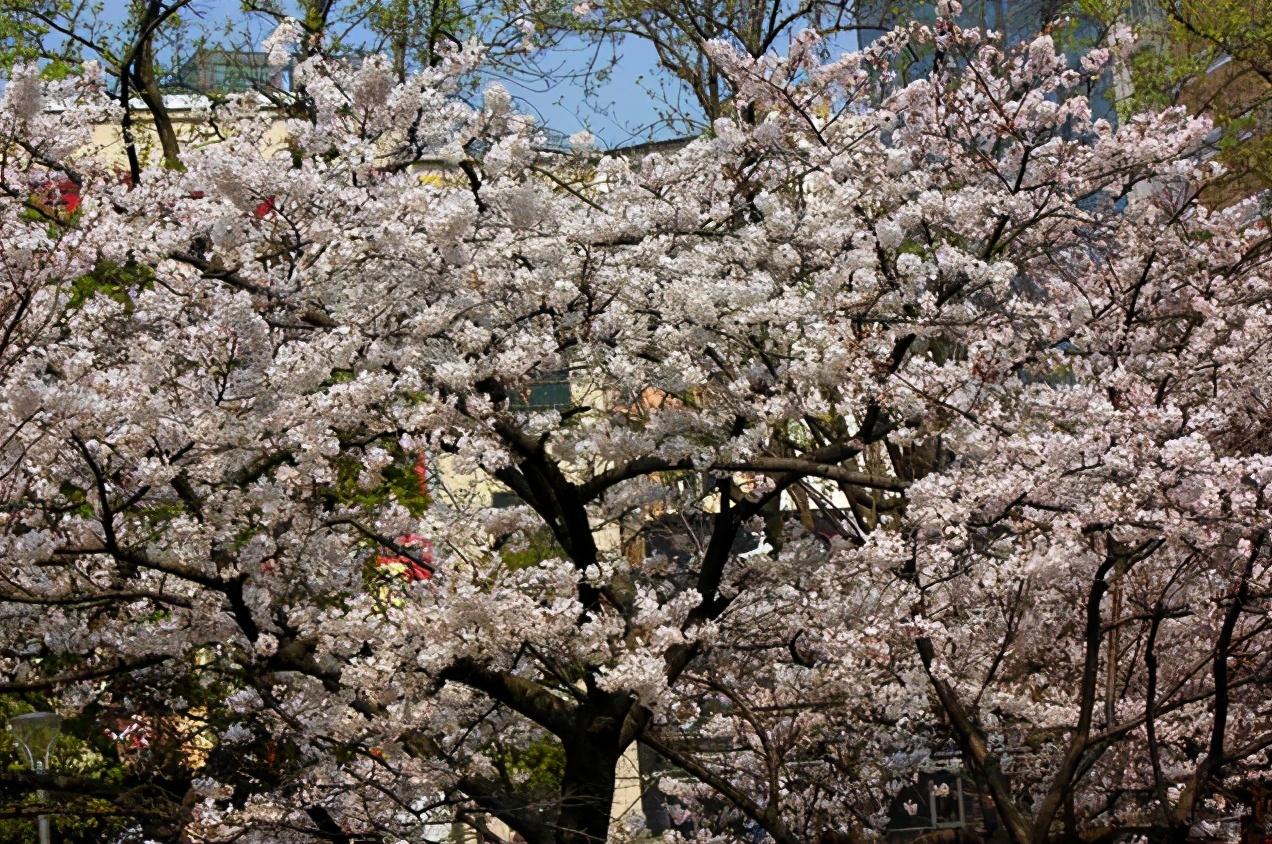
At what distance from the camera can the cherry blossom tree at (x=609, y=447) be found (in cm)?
732

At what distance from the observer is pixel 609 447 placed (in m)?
8.42

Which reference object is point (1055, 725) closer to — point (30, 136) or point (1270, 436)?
point (1270, 436)

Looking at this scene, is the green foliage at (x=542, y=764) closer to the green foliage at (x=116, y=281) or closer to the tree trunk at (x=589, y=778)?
the tree trunk at (x=589, y=778)

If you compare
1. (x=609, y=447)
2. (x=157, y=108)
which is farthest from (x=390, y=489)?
(x=609, y=447)

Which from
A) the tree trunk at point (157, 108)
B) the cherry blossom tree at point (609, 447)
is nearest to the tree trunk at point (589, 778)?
the cherry blossom tree at point (609, 447)

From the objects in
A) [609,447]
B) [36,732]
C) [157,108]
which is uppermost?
[157,108]

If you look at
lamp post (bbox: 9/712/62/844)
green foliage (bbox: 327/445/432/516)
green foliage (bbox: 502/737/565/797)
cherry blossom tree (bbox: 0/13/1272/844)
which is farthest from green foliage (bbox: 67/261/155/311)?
green foliage (bbox: 502/737/565/797)

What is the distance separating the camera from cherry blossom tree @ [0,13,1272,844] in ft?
24.0

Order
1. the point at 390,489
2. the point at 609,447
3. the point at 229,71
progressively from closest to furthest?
the point at 609,447 → the point at 390,489 → the point at 229,71

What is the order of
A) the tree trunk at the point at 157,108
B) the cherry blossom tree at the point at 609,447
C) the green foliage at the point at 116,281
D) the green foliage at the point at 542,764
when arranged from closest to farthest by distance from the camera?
the cherry blossom tree at the point at 609,447, the green foliage at the point at 116,281, the tree trunk at the point at 157,108, the green foliage at the point at 542,764

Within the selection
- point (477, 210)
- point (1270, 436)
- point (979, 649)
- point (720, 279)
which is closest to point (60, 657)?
point (477, 210)

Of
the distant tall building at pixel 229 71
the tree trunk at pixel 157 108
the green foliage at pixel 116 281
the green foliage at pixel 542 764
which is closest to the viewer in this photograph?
the green foliage at pixel 116 281

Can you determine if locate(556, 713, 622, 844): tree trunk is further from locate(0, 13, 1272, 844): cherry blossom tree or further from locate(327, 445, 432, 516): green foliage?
locate(327, 445, 432, 516): green foliage

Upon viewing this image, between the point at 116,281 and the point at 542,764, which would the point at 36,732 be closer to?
the point at 116,281
